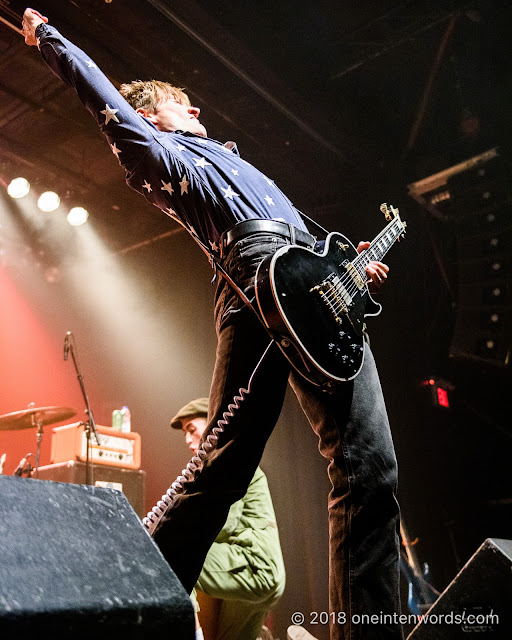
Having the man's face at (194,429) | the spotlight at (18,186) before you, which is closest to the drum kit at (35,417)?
the man's face at (194,429)

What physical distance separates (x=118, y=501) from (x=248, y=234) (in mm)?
1085

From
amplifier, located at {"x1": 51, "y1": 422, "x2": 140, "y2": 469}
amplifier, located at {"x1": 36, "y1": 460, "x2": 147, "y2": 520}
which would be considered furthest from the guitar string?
amplifier, located at {"x1": 51, "y1": 422, "x2": 140, "y2": 469}

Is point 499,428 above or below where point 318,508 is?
above

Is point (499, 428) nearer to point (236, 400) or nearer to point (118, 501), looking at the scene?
point (236, 400)

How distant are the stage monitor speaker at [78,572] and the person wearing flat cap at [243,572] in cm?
157

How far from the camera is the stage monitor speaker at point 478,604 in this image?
5.00 ft

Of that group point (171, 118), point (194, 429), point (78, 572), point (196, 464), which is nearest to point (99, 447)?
point (194, 429)

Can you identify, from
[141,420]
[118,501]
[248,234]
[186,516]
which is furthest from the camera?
[141,420]

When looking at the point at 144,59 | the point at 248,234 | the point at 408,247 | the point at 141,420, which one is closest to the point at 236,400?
the point at 248,234

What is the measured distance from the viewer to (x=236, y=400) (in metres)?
1.65

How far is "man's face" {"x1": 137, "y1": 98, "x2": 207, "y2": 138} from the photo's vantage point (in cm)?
239

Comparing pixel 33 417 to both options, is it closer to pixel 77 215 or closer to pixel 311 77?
pixel 77 215

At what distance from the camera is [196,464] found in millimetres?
1602

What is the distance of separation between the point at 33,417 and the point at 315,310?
4839 millimetres
